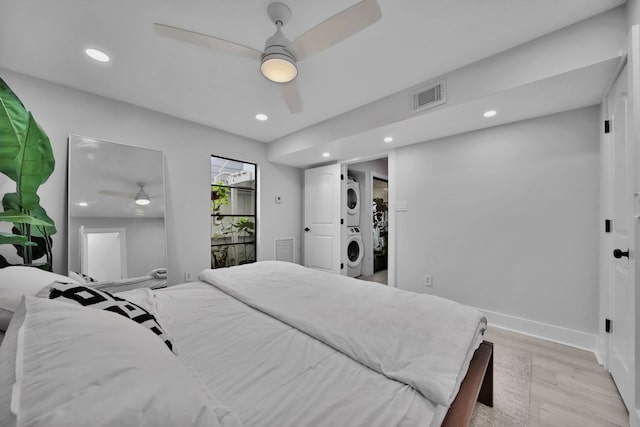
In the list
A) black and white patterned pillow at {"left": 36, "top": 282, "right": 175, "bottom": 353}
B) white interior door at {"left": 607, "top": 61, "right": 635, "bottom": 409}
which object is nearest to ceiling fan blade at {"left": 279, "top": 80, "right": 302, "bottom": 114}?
black and white patterned pillow at {"left": 36, "top": 282, "right": 175, "bottom": 353}

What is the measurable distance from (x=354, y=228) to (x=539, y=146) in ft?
9.29

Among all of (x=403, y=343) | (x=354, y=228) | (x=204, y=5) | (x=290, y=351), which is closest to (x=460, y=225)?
(x=354, y=228)

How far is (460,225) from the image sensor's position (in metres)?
2.90

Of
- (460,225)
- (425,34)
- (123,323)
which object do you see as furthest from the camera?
(460,225)

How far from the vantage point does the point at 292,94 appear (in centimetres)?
193

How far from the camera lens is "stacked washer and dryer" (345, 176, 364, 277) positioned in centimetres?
448

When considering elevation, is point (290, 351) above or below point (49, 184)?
below

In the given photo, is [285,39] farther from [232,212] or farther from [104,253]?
[232,212]

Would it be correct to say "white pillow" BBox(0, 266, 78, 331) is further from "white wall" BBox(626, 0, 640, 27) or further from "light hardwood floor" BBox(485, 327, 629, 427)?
"white wall" BBox(626, 0, 640, 27)

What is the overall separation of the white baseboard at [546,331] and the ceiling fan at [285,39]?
2.98 m

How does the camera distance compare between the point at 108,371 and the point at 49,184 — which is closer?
the point at 108,371

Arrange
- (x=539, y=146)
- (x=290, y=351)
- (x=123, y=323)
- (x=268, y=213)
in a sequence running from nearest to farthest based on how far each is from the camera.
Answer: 1. (x=123, y=323)
2. (x=290, y=351)
3. (x=539, y=146)
4. (x=268, y=213)

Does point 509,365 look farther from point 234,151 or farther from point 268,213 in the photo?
point 234,151

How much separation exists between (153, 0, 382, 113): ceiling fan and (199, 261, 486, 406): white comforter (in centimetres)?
145
